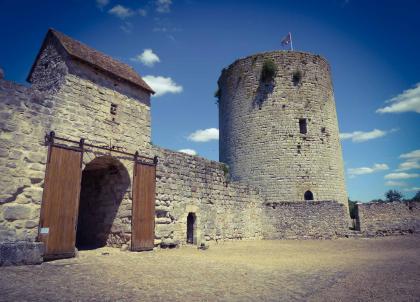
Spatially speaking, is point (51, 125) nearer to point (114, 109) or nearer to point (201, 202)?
point (114, 109)

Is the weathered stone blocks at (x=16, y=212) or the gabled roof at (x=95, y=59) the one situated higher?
the gabled roof at (x=95, y=59)

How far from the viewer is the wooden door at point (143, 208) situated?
30.2 feet

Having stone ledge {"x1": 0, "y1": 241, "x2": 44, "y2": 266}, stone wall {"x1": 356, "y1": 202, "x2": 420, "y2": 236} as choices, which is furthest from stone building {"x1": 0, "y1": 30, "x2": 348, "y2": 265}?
stone wall {"x1": 356, "y1": 202, "x2": 420, "y2": 236}

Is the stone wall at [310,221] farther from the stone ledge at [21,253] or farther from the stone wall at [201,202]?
the stone ledge at [21,253]

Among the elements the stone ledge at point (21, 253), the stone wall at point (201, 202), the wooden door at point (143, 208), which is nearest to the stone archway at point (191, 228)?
the stone wall at point (201, 202)

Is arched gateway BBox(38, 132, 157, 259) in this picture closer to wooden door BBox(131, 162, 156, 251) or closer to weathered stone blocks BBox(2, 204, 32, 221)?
wooden door BBox(131, 162, 156, 251)

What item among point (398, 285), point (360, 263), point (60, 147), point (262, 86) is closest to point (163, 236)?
point (60, 147)

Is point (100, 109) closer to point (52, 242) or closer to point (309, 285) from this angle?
point (52, 242)

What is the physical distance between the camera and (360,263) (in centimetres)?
768

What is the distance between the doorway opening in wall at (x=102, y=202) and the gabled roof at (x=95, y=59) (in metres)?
2.77

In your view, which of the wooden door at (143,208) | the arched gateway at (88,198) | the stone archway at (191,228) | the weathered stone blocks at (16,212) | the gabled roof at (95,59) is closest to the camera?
the weathered stone blocks at (16,212)

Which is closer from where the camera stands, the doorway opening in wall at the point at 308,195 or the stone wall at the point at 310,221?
the stone wall at the point at 310,221

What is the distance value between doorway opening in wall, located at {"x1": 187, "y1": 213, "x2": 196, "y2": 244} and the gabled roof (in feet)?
16.5

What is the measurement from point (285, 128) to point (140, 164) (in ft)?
34.9
